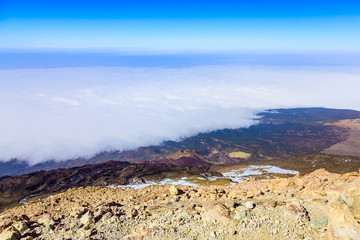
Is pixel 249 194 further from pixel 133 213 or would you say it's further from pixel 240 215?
pixel 133 213

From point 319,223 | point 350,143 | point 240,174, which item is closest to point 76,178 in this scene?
point 240,174

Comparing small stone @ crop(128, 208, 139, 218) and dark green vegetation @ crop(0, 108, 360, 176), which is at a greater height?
small stone @ crop(128, 208, 139, 218)

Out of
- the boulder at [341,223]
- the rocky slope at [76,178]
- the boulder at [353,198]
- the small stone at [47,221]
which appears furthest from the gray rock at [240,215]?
the rocky slope at [76,178]

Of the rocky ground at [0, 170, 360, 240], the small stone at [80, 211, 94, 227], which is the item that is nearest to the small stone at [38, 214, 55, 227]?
the rocky ground at [0, 170, 360, 240]

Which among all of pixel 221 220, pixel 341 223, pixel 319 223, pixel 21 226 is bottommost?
pixel 21 226

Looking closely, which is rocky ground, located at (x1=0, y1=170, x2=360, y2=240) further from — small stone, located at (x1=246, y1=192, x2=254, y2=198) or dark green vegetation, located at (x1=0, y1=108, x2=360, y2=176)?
dark green vegetation, located at (x1=0, y1=108, x2=360, y2=176)

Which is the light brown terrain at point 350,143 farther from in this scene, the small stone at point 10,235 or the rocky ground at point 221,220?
the small stone at point 10,235
